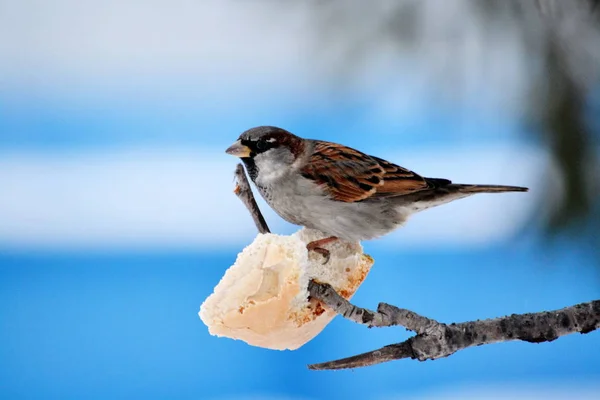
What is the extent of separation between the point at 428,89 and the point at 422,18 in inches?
3.4

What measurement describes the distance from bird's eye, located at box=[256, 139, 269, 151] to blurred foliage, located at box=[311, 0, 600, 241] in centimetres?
13

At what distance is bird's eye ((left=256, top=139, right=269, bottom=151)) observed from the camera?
2.49ft

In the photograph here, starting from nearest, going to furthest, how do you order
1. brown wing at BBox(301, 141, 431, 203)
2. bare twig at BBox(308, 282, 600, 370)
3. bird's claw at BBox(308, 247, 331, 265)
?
bare twig at BBox(308, 282, 600, 370) → bird's claw at BBox(308, 247, 331, 265) → brown wing at BBox(301, 141, 431, 203)

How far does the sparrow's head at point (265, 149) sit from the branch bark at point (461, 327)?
21 cm

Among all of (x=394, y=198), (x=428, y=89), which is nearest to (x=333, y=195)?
(x=394, y=198)

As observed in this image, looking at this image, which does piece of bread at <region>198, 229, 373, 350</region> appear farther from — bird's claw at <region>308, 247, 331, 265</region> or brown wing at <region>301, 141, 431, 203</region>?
brown wing at <region>301, 141, 431, 203</region>

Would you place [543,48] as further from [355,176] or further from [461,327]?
[461,327]

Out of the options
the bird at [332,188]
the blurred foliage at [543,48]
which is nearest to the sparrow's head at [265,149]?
the bird at [332,188]

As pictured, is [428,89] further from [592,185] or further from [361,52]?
[592,185]

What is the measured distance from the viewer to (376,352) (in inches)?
23.2

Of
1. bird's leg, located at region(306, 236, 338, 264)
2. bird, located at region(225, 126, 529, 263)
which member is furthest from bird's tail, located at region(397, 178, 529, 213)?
bird's leg, located at region(306, 236, 338, 264)

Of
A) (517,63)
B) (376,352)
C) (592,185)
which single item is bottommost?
(376,352)

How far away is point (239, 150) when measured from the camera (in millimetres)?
741

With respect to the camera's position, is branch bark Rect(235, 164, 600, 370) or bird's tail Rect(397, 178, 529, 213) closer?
branch bark Rect(235, 164, 600, 370)
